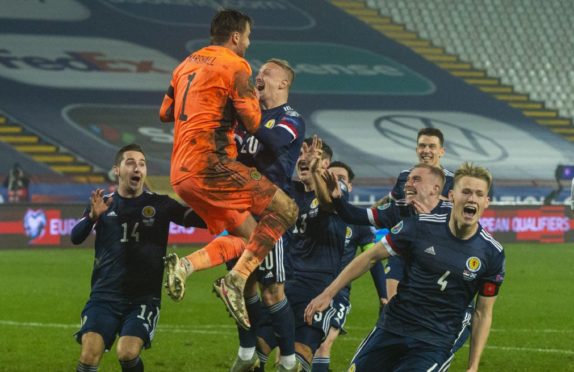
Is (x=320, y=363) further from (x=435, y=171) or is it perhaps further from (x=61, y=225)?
(x=61, y=225)

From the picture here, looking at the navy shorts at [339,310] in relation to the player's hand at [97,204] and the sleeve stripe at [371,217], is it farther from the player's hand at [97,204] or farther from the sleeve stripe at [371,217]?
the player's hand at [97,204]

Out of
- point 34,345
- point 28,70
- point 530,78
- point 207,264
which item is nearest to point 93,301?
point 207,264

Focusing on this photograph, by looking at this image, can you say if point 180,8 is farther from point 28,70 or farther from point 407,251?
point 407,251

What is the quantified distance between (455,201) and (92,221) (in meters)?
2.79

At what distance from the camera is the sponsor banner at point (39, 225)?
2100 centimetres

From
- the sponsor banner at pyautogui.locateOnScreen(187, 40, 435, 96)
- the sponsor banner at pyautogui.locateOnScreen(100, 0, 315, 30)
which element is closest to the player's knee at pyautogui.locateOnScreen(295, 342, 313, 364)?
the sponsor banner at pyautogui.locateOnScreen(187, 40, 435, 96)

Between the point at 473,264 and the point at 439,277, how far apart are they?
0.21 m

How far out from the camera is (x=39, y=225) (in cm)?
2141

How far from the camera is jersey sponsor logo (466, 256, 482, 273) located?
249 inches

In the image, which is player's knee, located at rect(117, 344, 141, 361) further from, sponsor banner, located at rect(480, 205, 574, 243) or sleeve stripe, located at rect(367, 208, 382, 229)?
sponsor banner, located at rect(480, 205, 574, 243)

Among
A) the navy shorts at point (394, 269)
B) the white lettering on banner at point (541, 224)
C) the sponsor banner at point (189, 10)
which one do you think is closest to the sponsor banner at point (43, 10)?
the sponsor banner at point (189, 10)

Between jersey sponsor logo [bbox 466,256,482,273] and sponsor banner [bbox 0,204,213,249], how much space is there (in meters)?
15.1

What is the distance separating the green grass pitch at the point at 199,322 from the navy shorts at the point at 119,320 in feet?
6.42

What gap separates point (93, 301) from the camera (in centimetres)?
768
